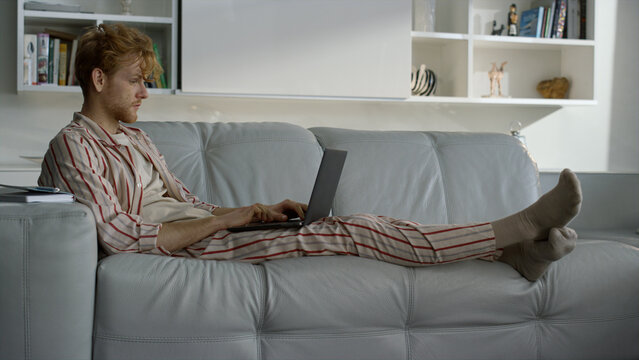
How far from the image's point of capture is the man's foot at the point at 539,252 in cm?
158

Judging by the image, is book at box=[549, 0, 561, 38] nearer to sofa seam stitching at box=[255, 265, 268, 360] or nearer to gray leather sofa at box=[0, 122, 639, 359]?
gray leather sofa at box=[0, 122, 639, 359]

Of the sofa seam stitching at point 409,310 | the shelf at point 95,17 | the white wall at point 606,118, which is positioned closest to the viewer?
the sofa seam stitching at point 409,310

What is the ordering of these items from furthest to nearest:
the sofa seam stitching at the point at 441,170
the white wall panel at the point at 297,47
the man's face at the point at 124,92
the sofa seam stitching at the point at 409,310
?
1. the white wall panel at the point at 297,47
2. the sofa seam stitching at the point at 441,170
3. the man's face at the point at 124,92
4. the sofa seam stitching at the point at 409,310

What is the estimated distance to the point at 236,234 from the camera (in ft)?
5.70

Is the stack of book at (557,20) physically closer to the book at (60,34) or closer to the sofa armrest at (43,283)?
the book at (60,34)

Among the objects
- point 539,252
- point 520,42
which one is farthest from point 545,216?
point 520,42

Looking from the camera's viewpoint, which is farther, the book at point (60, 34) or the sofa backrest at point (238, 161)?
the book at point (60, 34)

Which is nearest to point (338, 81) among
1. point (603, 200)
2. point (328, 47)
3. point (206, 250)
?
point (328, 47)

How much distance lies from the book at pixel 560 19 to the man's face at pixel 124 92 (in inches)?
110

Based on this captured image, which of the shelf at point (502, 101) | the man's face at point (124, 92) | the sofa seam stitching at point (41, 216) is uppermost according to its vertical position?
the shelf at point (502, 101)

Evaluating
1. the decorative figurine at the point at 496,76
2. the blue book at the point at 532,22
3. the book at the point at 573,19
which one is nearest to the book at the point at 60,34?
the decorative figurine at the point at 496,76

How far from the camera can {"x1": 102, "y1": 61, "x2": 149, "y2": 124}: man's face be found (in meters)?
1.85

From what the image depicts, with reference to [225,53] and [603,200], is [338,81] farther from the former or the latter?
[603,200]

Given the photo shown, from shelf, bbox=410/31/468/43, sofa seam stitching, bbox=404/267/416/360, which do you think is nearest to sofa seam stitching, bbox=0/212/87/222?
sofa seam stitching, bbox=404/267/416/360
